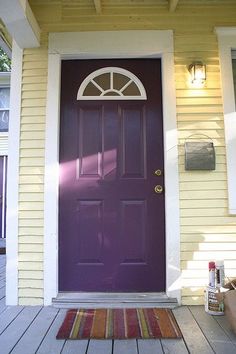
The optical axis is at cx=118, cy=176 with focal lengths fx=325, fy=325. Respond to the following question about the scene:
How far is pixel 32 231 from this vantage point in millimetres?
2697

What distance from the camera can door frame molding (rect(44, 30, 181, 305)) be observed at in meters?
2.65

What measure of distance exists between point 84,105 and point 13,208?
3.52ft

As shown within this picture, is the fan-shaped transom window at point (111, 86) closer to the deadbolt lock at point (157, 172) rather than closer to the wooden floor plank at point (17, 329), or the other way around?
the deadbolt lock at point (157, 172)

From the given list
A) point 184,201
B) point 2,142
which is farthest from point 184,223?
point 2,142

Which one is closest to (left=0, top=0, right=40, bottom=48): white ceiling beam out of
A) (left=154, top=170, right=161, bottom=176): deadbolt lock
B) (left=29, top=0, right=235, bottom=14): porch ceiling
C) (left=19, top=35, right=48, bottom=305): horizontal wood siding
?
(left=19, top=35, right=48, bottom=305): horizontal wood siding

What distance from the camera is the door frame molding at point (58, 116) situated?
8.68 ft

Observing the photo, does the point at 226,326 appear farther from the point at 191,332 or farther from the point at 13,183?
the point at 13,183

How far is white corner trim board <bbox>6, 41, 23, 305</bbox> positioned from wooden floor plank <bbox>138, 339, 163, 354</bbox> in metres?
1.20

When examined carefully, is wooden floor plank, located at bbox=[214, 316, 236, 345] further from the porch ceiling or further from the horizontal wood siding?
the porch ceiling

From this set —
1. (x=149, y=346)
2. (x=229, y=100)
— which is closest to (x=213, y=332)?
(x=149, y=346)

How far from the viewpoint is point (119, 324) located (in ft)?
7.27

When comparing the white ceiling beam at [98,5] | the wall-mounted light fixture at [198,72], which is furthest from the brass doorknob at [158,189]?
the white ceiling beam at [98,5]

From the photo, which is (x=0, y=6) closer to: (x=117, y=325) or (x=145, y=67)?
(x=145, y=67)

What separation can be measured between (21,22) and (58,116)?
0.76 meters
